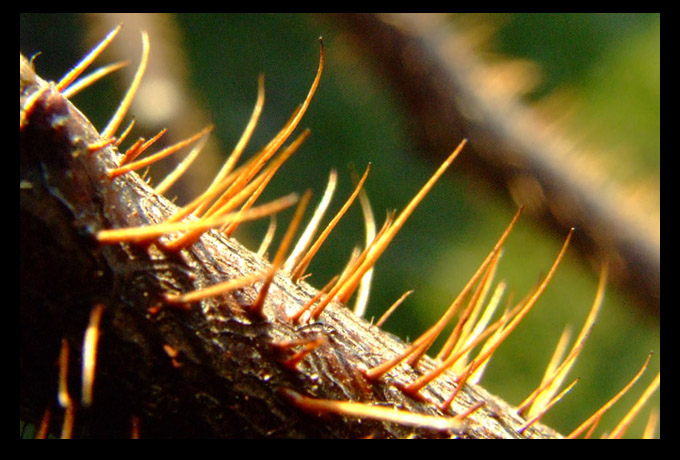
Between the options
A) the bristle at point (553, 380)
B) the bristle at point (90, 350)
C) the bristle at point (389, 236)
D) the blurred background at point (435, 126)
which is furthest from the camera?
the blurred background at point (435, 126)

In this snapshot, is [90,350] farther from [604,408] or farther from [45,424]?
[604,408]

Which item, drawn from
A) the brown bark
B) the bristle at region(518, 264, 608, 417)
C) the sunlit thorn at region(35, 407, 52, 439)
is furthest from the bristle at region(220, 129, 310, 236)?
the bristle at region(518, 264, 608, 417)

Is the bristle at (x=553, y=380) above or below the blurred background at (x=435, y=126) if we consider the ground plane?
below

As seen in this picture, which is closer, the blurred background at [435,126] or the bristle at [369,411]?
the bristle at [369,411]

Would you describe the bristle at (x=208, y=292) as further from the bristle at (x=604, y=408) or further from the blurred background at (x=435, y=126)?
the blurred background at (x=435, y=126)

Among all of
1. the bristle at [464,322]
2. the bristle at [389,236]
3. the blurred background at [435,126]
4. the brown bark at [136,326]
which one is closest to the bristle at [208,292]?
the brown bark at [136,326]
